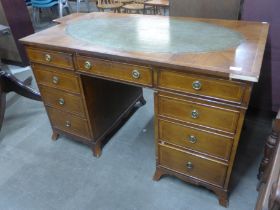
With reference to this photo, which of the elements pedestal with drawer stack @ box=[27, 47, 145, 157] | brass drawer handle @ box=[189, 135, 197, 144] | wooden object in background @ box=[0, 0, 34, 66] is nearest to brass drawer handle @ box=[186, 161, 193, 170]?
brass drawer handle @ box=[189, 135, 197, 144]

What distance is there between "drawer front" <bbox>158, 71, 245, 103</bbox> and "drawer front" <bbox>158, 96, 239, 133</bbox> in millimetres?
58

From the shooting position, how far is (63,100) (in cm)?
143

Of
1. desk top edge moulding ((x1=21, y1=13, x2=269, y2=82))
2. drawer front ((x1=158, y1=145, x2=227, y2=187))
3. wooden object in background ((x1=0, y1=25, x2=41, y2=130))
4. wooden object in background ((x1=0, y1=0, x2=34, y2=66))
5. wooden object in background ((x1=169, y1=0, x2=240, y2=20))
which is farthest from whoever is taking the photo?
wooden object in background ((x1=0, y1=0, x2=34, y2=66))

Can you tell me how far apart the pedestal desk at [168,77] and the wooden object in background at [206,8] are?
25cm

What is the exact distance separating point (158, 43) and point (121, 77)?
0.23 metres

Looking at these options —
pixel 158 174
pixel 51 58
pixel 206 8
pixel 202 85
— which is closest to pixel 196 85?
pixel 202 85

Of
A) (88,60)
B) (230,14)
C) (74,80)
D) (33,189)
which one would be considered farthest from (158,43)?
(33,189)

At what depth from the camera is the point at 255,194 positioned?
1278 mm

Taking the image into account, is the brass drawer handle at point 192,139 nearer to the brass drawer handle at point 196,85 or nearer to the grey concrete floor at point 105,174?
the brass drawer handle at point 196,85

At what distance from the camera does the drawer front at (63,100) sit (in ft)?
4.56

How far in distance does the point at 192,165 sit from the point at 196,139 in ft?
0.57

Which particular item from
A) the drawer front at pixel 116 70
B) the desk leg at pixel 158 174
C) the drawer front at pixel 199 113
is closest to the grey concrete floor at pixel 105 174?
the desk leg at pixel 158 174

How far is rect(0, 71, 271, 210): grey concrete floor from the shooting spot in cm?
129

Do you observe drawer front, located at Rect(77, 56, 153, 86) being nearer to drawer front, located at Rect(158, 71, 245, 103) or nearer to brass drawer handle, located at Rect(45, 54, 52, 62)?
drawer front, located at Rect(158, 71, 245, 103)
